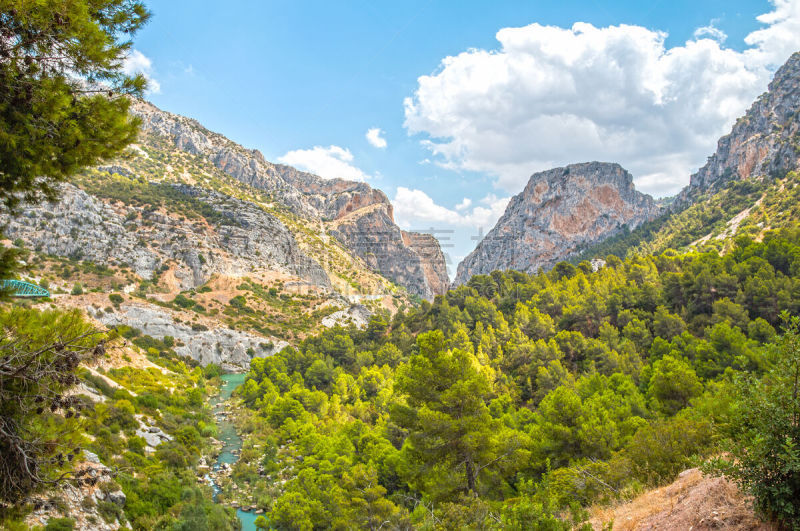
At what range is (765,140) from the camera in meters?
101

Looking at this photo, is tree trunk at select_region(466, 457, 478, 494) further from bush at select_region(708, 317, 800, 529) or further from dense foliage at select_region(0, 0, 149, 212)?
dense foliage at select_region(0, 0, 149, 212)

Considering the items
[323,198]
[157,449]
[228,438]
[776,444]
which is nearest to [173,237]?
[228,438]

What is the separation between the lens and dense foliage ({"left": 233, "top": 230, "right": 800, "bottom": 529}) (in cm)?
1412

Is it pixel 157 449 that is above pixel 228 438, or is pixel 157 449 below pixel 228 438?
above

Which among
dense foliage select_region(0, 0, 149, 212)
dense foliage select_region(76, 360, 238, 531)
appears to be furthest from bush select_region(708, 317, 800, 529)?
dense foliage select_region(76, 360, 238, 531)

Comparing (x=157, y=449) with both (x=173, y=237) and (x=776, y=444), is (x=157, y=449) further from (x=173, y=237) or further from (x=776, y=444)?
(x=173, y=237)

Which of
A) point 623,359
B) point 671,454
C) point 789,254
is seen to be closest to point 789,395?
point 671,454

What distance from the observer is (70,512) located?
13.2 m

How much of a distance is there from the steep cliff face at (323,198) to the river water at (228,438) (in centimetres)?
9105

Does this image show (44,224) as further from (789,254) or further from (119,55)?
(789,254)

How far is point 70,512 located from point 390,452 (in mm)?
16330

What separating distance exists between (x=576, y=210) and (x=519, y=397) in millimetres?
150354

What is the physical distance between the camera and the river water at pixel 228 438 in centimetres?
2383

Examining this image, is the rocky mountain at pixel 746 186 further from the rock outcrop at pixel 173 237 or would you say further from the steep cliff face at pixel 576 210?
A: the rock outcrop at pixel 173 237
